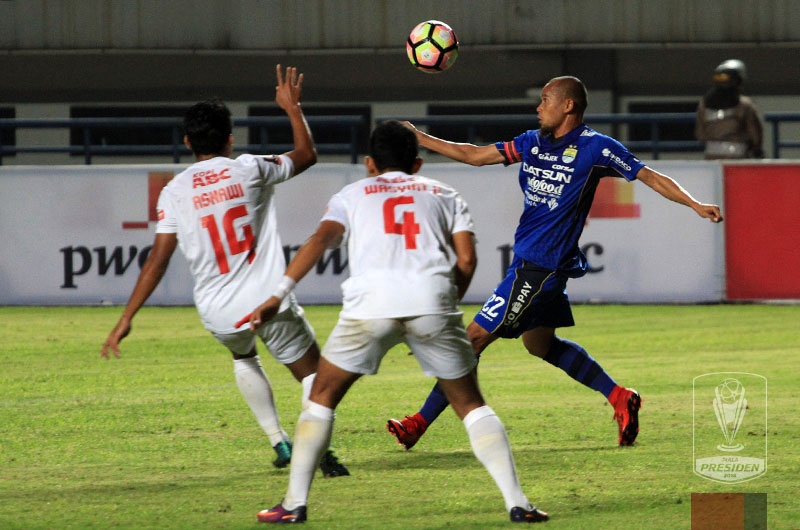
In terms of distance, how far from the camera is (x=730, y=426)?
861 centimetres

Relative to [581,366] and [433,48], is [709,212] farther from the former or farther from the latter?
[433,48]

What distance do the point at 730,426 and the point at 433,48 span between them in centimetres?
312

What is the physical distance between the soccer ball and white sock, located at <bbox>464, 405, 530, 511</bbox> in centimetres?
386

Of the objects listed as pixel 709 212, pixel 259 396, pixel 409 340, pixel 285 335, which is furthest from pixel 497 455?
pixel 709 212

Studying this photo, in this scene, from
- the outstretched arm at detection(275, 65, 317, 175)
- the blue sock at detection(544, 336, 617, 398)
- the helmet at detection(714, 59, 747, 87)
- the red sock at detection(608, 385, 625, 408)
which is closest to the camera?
the outstretched arm at detection(275, 65, 317, 175)

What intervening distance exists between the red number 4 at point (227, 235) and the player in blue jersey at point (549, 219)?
1.32 metres

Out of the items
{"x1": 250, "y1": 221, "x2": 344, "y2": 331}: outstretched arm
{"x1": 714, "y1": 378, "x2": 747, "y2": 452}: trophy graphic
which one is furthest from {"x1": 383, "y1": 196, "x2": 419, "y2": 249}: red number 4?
{"x1": 714, "y1": 378, "x2": 747, "y2": 452}: trophy graphic

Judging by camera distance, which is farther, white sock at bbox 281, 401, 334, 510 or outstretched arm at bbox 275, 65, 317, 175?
outstretched arm at bbox 275, 65, 317, 175

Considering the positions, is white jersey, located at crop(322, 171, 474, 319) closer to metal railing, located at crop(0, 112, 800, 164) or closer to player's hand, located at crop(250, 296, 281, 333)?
player's hand, located at crop(250, 296, 281, 333)

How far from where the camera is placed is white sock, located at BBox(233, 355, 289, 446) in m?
7.43

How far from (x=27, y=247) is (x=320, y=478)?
10.3 metres

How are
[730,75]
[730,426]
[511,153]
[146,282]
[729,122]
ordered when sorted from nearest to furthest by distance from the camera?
[146,282] < [511,153] < [730,426] < [729,122] < [730,75]

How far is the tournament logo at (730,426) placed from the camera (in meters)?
7.31

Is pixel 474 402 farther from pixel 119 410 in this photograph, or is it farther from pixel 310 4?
pixel 310 4
